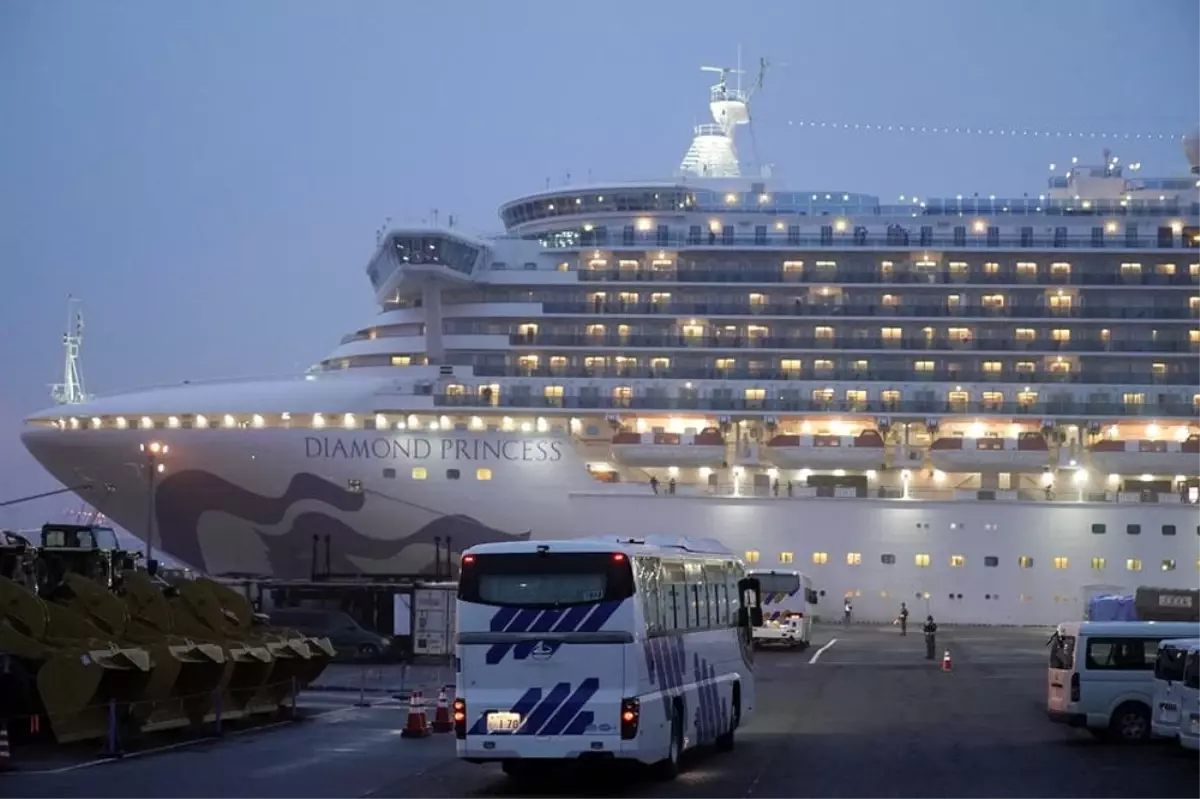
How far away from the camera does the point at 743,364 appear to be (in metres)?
49.0

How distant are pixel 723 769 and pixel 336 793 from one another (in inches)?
157

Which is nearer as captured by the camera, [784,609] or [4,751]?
[4,751]

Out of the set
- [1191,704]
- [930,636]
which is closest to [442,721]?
[1191,704]

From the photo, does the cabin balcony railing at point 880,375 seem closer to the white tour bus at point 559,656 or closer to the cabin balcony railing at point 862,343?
the cabin balcony railing at point 862,343

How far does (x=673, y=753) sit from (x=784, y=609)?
24.2 metres

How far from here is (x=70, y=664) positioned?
56.9ft

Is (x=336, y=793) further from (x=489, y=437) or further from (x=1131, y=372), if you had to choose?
(x=1131, y=372)

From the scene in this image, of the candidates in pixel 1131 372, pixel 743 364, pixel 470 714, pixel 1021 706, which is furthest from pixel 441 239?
pixel 470 714

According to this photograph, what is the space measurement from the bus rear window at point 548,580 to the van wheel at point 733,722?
169 inches

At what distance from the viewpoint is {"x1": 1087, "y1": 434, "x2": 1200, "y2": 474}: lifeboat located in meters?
47.4

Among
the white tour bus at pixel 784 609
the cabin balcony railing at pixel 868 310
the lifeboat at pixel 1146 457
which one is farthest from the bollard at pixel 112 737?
the lifeboat at pixel 1146 457

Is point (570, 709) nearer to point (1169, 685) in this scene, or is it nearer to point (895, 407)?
point (1169, 685)

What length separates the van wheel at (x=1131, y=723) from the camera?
2025cm

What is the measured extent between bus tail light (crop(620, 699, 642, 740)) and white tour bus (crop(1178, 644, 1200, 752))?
564 cm
